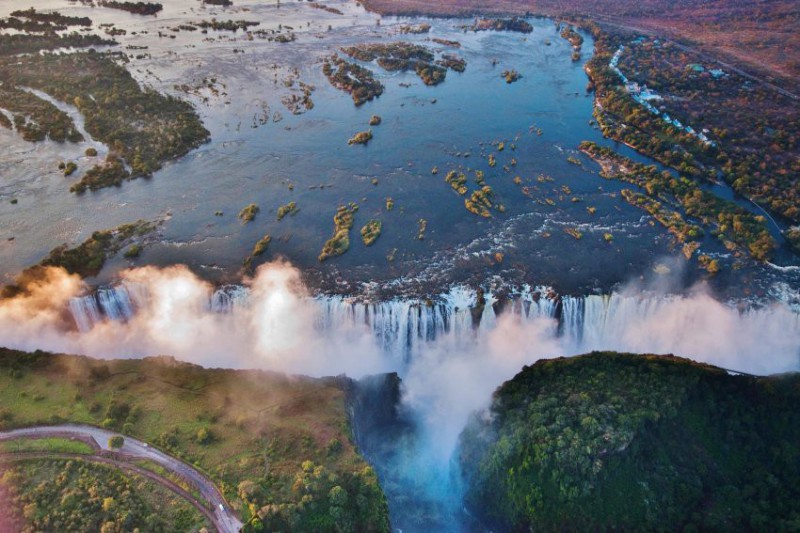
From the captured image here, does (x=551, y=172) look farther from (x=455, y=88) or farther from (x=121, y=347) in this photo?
(x=121, y=347)

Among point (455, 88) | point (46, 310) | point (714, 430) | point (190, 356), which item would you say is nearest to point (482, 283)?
point (714, 430)

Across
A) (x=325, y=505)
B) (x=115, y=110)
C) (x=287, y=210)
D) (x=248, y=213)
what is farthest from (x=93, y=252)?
(x=325, y=505)

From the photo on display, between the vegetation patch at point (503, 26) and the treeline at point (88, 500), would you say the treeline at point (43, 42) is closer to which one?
the vegetation patch at point (503, 26)

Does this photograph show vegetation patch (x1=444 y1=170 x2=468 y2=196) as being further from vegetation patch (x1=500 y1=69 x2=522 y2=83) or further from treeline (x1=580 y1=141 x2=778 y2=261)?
vegetation patch (x1=500 y1=69 x2=522 y2=83)

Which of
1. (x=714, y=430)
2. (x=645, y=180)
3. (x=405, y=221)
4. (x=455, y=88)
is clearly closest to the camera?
(x=714, y=430)

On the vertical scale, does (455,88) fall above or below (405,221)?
above

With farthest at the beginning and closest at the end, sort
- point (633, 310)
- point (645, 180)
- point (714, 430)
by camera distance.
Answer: point (645, 180) → point (633, 310) → point (714, 430)

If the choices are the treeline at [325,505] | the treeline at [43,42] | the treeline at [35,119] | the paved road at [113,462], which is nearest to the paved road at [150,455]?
the paved road at [113,462]
